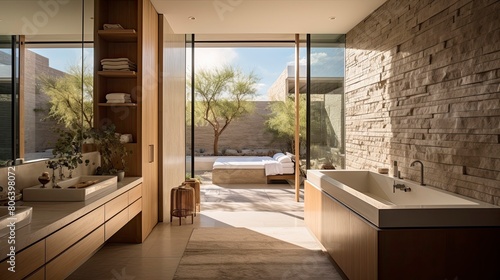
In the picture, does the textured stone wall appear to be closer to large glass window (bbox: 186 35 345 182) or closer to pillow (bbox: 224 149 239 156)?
large glass window (bbox: 186 35 345 182)

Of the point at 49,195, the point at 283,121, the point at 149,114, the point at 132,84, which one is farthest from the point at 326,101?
the point at 283,121

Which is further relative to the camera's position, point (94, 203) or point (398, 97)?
point (398, 97)

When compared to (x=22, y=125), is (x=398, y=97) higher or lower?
higher

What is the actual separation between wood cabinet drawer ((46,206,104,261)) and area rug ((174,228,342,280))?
33.2 inches

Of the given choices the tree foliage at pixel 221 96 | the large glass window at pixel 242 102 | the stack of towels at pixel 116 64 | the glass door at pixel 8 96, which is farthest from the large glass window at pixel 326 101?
the tree foliage at pixel 221 96

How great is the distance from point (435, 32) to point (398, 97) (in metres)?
0.78

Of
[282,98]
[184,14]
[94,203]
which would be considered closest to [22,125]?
[94,203]

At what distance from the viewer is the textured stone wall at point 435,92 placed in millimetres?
2279

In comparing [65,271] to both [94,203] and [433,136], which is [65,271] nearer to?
[94,203]

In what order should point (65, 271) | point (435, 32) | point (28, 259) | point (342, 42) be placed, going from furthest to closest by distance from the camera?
point (342, 42)
point (435, 32)
point (65, 271)
point (28, 259)

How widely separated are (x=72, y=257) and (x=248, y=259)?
62.3 inches

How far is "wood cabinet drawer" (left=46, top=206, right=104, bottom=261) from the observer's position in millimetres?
1694

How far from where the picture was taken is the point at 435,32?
9.36 feet

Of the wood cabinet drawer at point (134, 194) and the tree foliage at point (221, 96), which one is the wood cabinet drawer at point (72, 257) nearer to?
the wood cabinet drawer at point (134, 194)
